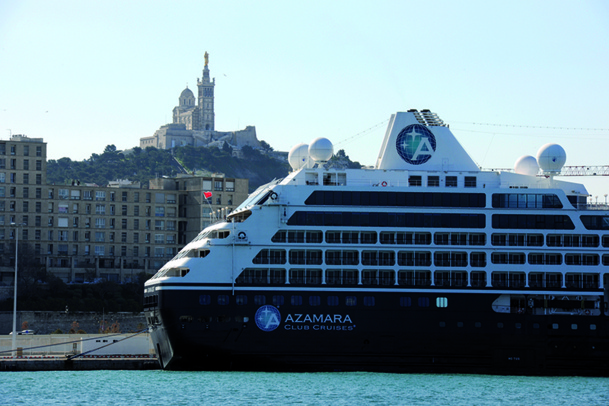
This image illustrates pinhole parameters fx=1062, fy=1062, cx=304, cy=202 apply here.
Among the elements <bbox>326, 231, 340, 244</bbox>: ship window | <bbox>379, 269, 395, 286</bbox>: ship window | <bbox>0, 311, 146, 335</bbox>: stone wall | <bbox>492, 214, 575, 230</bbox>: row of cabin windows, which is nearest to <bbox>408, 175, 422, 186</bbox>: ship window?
<bbox>492, 214, 575, 230</bbox>: row of cabin windows

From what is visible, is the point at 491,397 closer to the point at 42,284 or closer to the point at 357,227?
the point at 357,227

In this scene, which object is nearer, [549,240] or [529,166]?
[549,240]

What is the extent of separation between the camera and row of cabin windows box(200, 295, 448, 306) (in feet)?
175

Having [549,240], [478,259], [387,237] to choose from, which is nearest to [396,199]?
Result: [387,237]

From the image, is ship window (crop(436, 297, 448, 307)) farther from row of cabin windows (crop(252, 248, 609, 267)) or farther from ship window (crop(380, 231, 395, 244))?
ship window (crop(380, 231, 395, 244))

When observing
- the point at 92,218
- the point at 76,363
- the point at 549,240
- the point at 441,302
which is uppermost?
the point at 92,218

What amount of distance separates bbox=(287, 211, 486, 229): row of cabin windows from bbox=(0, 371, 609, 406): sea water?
779 cm

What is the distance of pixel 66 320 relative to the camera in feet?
278

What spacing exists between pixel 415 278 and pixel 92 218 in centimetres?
5525

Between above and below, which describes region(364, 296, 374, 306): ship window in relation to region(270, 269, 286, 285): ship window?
below

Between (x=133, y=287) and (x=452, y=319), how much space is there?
4948cm

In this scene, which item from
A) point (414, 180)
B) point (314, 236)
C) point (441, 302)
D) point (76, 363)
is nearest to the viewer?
point (441, 302)

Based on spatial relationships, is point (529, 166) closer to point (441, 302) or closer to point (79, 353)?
point (441, 302)

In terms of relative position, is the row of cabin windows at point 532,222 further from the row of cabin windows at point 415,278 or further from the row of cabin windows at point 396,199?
the row of cabin windows at point 415,278
